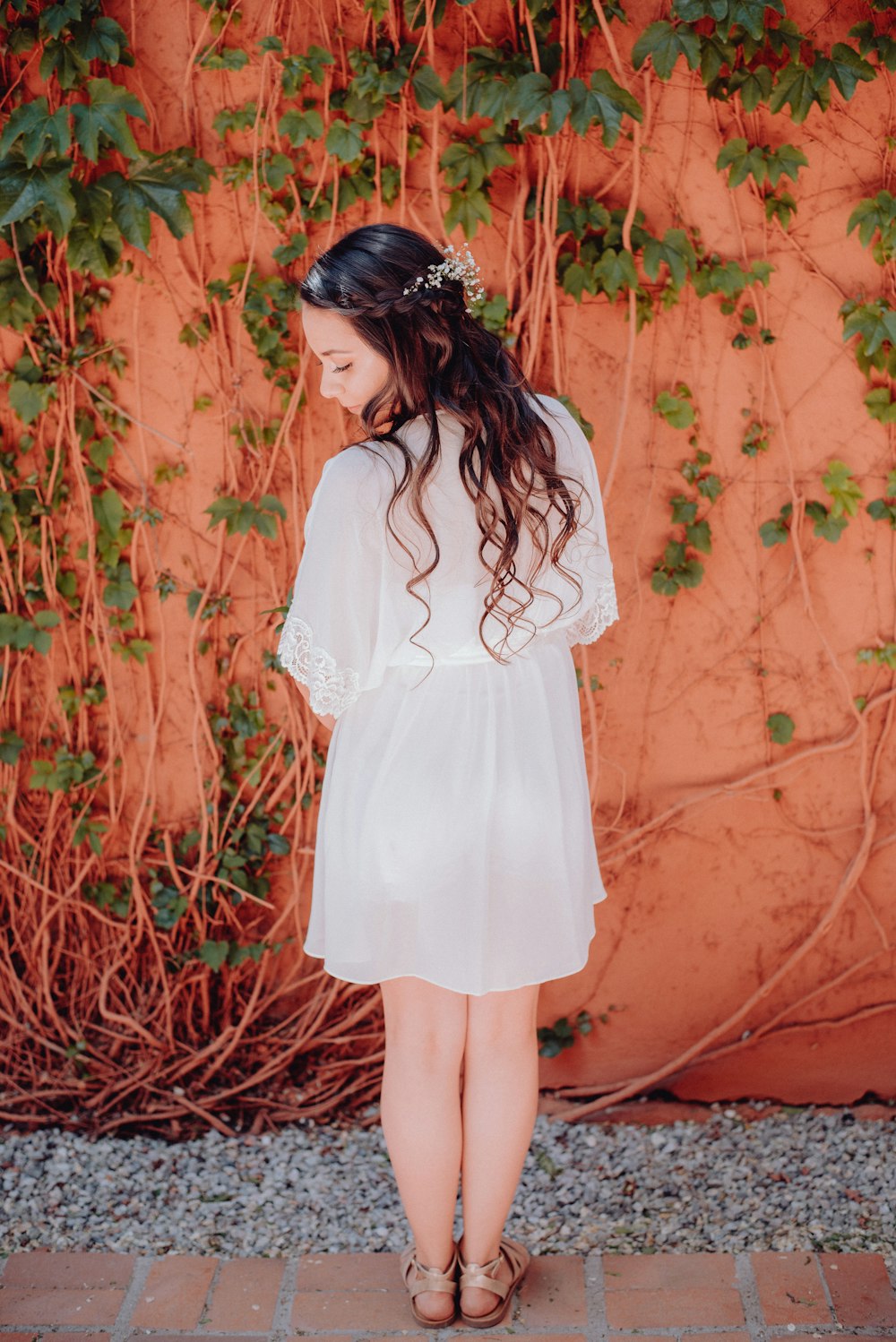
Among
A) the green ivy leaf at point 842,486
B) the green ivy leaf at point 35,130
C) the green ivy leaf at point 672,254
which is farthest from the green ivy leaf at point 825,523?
the green ivy leaf at point 35,130

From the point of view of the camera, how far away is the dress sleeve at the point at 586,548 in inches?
70.7

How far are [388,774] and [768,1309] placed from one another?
1153 millimetres

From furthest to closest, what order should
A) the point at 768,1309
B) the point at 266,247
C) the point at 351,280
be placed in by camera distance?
1. the point at 266,247
2. the point at 768,1309
3. the point at 351,280

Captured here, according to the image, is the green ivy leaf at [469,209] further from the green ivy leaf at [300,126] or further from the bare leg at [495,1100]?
the bare leg at [495,1100]

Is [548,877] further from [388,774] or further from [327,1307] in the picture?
[327,1307]

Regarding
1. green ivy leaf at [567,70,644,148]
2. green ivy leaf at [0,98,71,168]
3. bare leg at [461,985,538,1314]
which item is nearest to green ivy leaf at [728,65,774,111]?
green ivy leaf at [567,70,644,148]

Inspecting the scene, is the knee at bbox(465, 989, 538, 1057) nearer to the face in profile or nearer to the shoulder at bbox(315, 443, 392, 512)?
the shoulder at bbox(315, 443, 392, 512)

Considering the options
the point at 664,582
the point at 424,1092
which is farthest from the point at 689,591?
the point at 424,1092

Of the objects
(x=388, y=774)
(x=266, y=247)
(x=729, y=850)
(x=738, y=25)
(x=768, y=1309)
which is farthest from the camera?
(x=729, y=850)

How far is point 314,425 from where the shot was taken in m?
2.56

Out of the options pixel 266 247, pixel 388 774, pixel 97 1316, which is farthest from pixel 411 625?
pixel 97 1316

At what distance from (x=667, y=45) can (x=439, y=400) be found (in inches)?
42.3

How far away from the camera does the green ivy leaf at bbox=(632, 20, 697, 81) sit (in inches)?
87.7

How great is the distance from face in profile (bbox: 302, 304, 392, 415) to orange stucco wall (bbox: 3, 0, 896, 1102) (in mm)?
864
